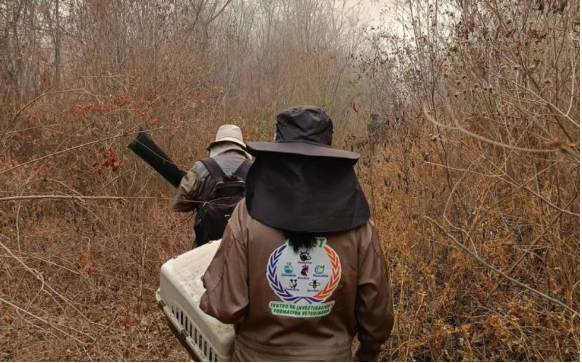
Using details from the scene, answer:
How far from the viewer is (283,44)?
1525cm

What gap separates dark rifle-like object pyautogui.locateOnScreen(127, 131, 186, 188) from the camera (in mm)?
3717

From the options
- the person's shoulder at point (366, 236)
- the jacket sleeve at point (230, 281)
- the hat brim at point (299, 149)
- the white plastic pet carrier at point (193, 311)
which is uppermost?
the hat brim at point (299, 149)

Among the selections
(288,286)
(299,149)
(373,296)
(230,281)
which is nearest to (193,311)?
(230,281)

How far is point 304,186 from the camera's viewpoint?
6.52ft

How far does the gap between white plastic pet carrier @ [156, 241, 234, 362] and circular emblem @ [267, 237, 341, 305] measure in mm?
366

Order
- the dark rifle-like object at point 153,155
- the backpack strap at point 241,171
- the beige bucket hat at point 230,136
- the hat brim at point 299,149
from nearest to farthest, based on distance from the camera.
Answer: the hat brim at point 299,149, the dark rifle-like object at point 153,155, the backpack strap at point 241,171, the beige bucket hat at point 230,136

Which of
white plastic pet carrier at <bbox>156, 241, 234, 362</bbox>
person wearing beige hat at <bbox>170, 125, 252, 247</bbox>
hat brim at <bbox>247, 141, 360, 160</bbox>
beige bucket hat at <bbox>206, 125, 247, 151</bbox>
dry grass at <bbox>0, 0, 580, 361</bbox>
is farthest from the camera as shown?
beige bucket hat at <bbox>206, 125, 247, 151</bbox>

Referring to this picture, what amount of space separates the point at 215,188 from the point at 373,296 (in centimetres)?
198

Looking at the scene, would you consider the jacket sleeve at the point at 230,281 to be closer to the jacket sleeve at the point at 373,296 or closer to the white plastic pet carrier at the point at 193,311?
the white plastic pet carrier at the point at 193,311

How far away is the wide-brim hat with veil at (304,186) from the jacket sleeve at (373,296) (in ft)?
0.49

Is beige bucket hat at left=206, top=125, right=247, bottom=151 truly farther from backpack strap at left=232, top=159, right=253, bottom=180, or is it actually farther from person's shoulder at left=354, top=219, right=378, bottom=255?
person's shoulder at left=354, top=219, right=378, bottom=255

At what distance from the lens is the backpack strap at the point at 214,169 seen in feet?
12.7

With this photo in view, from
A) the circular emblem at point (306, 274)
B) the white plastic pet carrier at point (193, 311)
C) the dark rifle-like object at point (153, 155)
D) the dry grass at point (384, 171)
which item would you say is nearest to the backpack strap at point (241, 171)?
the dark rifle-like object at point (153, 155)

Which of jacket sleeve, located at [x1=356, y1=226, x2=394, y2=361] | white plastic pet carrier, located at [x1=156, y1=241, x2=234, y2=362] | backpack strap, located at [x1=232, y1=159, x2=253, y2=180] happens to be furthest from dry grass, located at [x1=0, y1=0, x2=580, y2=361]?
white plastic pet carrier, located at [x1=156, y1=241, x2=234, y2=362]
